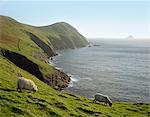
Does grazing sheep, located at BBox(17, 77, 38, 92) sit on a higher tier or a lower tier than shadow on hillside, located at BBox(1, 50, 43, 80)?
higher

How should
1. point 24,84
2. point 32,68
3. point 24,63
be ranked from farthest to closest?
point 32,68 → point 24,63 → point 24,84

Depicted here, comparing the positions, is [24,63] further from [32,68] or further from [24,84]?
[24,84]

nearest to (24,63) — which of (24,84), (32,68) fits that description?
(32,68)

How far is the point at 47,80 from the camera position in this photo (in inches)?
2911

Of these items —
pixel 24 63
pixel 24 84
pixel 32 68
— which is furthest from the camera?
pixel 32 68

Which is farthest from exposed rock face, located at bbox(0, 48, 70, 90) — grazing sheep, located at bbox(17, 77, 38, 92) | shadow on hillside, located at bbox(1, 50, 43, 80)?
grazing sheep, located at bbox(17, 77, 38, 92)

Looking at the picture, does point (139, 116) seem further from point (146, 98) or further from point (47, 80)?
point (47, 80)

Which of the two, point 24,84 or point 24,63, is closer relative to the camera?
point 24,84

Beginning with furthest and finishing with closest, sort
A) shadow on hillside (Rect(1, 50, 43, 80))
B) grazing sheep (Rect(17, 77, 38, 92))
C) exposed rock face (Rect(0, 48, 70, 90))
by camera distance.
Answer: shadow on hillside (Rect(1, 50, 43, 80))
exposed rock face (Rect(0, 48, 70, 90))
grazing sheep (Rect(17, 77, 38, 92))

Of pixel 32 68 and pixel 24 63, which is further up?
pixel 24 63

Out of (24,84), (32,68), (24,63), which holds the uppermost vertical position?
(24,84)

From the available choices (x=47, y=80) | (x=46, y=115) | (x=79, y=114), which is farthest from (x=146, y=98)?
(x=46, y=115)

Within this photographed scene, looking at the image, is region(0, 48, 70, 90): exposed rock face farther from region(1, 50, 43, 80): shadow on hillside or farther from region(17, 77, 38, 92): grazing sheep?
region(17, 77, 38, 92): grazing sheep

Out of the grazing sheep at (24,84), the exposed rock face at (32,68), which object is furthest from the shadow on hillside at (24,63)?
the grazing sheep at (24,84)
